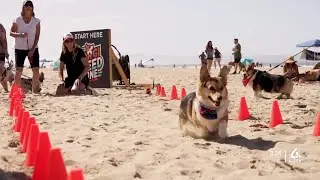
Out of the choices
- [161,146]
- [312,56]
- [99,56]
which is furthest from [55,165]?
[312,56]

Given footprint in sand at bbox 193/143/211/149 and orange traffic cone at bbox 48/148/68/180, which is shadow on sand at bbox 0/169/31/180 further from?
footprint in sand at bbox 193/143/211/149

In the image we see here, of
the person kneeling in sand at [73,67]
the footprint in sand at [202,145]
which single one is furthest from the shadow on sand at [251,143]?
the person kneeling in sand at [73,67]

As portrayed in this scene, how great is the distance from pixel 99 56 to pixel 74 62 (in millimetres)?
3014

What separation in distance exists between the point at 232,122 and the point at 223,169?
8.55 ft

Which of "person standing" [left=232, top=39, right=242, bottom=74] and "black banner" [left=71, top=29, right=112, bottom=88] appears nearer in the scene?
"black banner" [left=71, top=29, right=112, bottom=88]

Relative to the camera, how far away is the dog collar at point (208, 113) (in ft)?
15.5

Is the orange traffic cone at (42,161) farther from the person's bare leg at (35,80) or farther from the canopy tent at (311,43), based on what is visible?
the canopy tent at (311,43)

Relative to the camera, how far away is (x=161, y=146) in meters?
4.21

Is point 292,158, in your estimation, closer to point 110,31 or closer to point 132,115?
point 132,115

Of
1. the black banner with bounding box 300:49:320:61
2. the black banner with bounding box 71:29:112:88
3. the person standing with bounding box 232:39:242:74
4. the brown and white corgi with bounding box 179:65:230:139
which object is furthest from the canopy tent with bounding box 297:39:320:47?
the brown and white corgi with bounding box 179:65:230:139

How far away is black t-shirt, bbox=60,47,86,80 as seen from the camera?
8586mm

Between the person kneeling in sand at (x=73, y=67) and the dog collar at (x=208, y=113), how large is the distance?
422 cm

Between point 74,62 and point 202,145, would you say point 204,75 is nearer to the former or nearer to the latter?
point 202,145

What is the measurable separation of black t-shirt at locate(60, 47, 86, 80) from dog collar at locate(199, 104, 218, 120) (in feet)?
14.5
